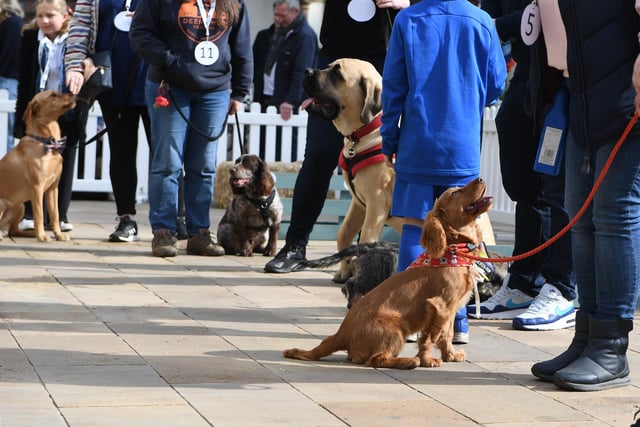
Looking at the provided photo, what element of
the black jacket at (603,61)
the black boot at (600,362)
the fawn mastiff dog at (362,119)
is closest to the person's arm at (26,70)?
Result: the fawn mastiff dog at (362,119)

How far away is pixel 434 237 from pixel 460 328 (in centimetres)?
80

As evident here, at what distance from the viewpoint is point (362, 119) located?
20.9 ft

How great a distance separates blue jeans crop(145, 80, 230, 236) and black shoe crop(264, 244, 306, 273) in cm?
110

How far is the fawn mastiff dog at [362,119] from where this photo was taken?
6.39 m

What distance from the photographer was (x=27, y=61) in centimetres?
938

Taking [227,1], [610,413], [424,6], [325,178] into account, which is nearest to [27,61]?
[227,1]

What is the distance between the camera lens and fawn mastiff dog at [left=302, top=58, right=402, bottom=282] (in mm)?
6395

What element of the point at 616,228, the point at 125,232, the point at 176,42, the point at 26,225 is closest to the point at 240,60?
the point at 176,42

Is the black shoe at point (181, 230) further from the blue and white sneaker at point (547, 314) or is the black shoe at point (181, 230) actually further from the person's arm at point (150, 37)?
the blue and white sneaker at point (547, 314)

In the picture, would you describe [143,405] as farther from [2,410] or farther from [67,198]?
[67,198]

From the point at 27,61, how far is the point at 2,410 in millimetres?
6344

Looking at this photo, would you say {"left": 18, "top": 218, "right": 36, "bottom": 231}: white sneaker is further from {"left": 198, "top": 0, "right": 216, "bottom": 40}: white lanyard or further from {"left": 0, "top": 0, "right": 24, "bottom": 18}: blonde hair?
{"left": 0, "top": 0, "right": 24, "bottom": 18}: blonde hair

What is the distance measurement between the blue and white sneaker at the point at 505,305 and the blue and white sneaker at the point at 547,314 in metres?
0.27

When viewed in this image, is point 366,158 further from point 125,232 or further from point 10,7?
point 10,7
